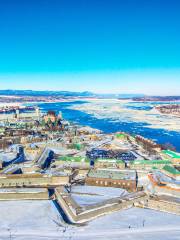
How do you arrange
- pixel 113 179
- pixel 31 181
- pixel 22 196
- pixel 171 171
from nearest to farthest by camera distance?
pixel 22 196 → pixel 113 179 → pixel 31 181 → pixel 171 171

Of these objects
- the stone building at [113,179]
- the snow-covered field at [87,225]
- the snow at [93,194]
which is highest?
the stone building at [113,179]

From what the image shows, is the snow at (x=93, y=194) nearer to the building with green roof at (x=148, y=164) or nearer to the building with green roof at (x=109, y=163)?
the building with green roof at (x=109, y=163)

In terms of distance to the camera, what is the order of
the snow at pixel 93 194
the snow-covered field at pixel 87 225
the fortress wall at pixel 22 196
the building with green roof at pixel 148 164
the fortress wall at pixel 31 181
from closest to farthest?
the snow-covered field at pixel 87 225 → the snow at pixel 93 194 → the fortress wall at pixel 22 196 → the fortress wall at pixel 31 181 → the building with green roof at pixel 148 164

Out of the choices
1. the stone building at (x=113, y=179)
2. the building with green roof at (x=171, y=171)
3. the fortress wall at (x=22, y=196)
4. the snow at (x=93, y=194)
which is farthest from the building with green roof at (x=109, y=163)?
the fortress wall at (x=22, y=196)

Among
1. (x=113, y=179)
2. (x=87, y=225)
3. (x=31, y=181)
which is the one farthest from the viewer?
(x=31, y=181)

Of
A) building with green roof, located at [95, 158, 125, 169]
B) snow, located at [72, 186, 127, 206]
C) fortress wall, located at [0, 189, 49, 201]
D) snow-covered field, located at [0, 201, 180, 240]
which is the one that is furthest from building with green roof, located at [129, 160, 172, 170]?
fortress wall, located at [0, 189, 49, 201]

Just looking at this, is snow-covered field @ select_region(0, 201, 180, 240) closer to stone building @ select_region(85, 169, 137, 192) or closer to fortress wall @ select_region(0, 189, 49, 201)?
fortress wall @ select_region(0, 189, 49, 201)

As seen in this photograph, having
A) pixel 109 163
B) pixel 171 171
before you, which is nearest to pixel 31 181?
pixel 109 163

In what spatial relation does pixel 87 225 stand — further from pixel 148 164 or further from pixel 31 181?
pixel 148 164

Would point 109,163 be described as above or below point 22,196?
above
